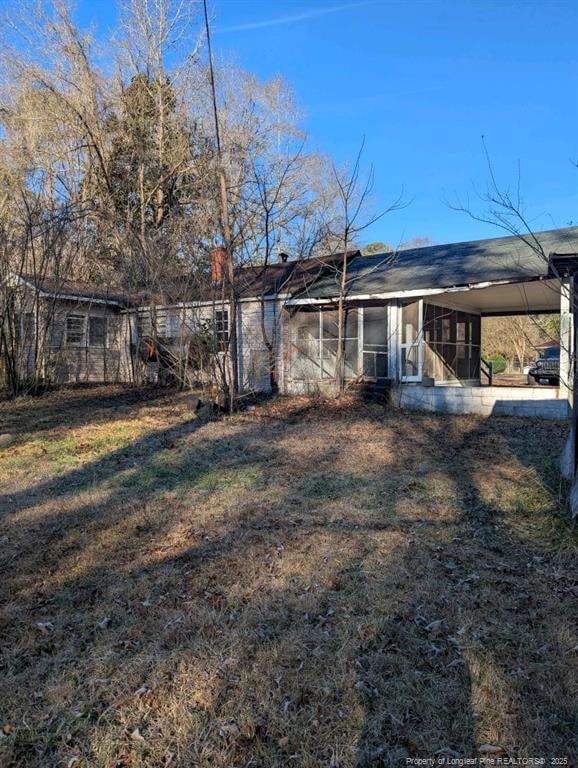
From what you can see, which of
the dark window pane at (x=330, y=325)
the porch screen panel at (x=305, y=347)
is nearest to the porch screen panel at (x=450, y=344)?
the dark window pane at (x=330, y=325)

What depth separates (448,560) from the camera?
12.1ft

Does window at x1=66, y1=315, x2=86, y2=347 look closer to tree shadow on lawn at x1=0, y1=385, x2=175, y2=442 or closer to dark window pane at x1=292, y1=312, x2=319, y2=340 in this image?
tree shadow on lawn at x1=0, y1=385, x2=175, y2=442

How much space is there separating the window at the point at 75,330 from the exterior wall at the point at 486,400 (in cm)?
1082

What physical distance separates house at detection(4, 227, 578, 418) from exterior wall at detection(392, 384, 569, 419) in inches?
0.8

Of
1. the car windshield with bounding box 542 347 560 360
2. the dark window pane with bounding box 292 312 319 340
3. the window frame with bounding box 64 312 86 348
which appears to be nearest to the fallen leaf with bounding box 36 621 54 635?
the dark window pane with bounding box 292 312 319 340

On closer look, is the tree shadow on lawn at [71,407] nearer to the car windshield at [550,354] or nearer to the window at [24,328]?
the window at [24,328]

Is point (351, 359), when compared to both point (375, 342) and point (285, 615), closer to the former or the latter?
point (375, 342)

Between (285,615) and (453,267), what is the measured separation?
36.1 ft

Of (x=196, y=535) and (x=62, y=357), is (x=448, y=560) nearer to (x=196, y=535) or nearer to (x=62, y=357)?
(x=196, y=535)

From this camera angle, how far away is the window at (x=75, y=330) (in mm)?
16469

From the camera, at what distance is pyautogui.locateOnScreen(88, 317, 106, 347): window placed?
56.0ft

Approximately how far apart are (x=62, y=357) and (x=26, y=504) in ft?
35.2

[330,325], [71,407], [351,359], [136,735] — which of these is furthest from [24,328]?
[136,735]

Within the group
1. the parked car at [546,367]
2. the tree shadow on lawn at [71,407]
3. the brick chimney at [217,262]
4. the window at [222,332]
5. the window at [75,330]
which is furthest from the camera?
the parked car at [546,367]
